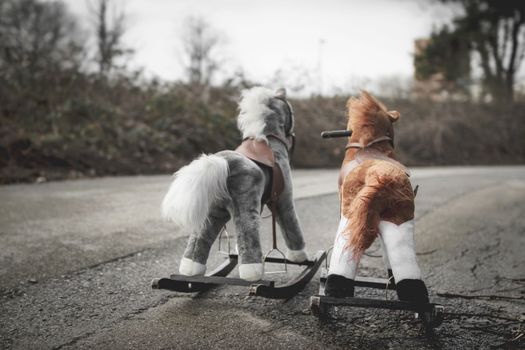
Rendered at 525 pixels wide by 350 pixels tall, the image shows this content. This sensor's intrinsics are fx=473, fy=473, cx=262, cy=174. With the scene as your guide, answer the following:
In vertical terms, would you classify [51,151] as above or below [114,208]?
above

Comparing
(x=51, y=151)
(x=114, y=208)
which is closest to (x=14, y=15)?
(x=51, y=151)

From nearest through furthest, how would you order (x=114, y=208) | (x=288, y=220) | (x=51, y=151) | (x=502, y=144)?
1. (x=288, y=220)
2. (x=114, y=208)
3. (x=51, y=151)
4. (x=502, y=144)

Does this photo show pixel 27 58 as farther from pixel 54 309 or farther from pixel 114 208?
pixel 54 309

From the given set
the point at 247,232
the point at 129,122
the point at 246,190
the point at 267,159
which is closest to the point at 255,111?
the point at 267,159

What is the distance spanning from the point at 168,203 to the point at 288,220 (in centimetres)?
95

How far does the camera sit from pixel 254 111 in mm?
3264

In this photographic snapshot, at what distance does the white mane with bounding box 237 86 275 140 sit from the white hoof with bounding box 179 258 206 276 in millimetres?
906

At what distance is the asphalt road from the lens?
8.11 ft

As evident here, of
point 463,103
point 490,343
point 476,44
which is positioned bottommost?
point 490,343

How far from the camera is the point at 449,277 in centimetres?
367

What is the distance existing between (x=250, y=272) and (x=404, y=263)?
3.00ft

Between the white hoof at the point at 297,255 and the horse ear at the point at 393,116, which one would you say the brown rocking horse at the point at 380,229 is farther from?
the white hoof at the point at 297,255

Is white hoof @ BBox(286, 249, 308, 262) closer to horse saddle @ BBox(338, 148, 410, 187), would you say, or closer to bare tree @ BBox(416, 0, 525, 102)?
horse saddle @ BBox(338, 148, 410, 187)

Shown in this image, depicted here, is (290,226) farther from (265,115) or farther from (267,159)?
(265,115)
